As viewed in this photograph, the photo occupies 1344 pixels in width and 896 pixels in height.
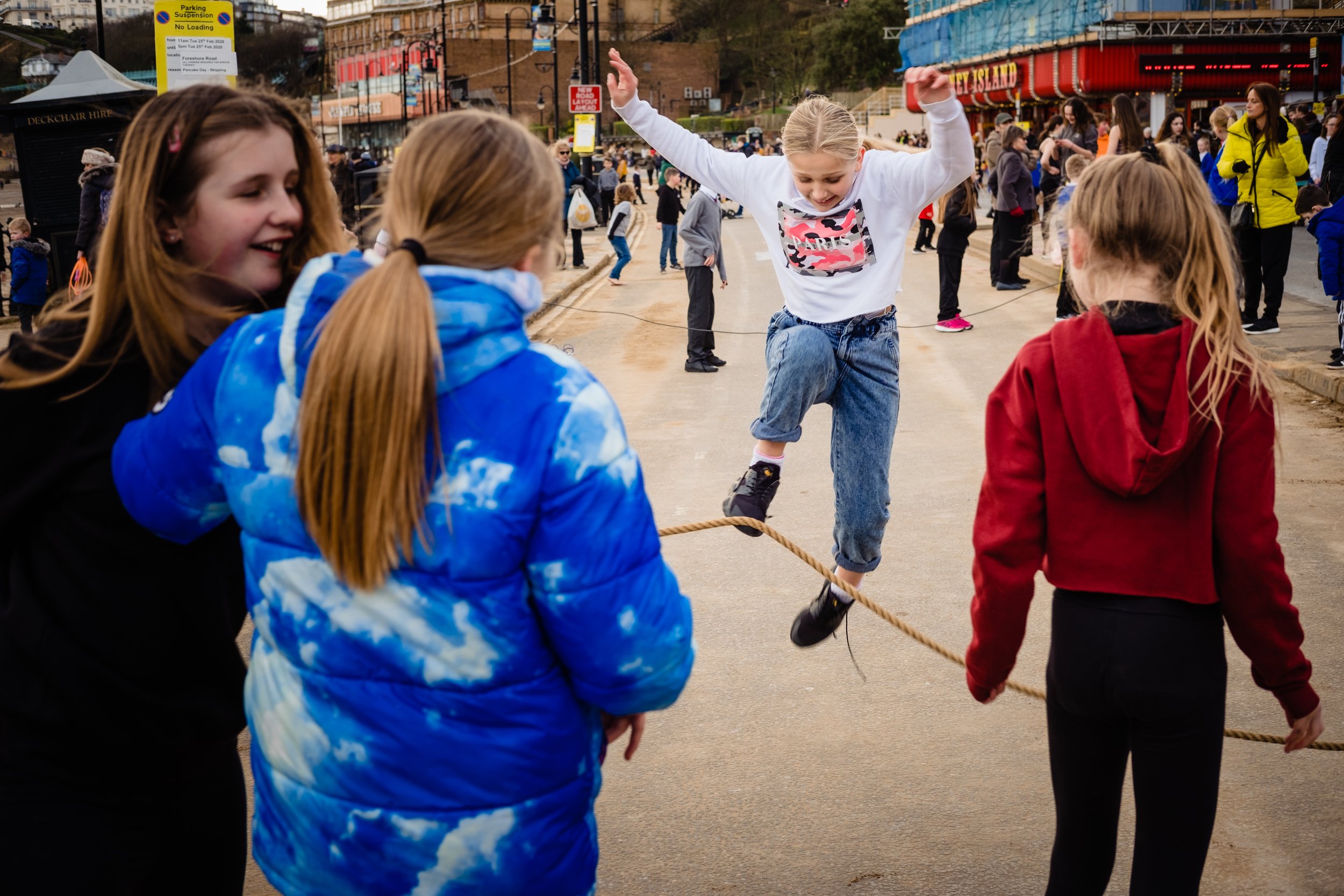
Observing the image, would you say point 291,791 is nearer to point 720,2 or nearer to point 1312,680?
point 1312,680

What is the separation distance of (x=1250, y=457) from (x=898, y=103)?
239ft

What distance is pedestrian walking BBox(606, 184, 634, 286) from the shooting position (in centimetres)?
1931

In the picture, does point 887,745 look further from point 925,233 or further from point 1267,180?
point 925,233

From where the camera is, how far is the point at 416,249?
5.61 ft

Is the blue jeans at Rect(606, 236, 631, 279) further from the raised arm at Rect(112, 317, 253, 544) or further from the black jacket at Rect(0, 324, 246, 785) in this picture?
the raised arm at Rect(112, 317, 253, 544)

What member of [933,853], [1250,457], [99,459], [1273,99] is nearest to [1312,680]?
[933,853]

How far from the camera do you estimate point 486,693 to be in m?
1.72

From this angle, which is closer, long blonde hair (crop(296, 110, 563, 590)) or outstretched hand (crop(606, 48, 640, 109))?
long blonde hair (crop(296, 110, 563, 590))

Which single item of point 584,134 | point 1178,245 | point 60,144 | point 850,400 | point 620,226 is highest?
point 584,134

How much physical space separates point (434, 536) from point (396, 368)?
0.80 feet

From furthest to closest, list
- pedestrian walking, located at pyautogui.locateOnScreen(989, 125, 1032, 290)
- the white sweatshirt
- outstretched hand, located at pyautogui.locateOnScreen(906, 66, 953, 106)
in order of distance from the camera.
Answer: pedestrian walking, located at pyautogui.locateOnScreen(989, 125, 1032, 290) → the white sweatshirt → outstretched hand, located at pyautogui.locateOnScreen(906, 66, 953, 106)

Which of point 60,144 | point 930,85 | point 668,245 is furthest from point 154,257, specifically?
point 668,245

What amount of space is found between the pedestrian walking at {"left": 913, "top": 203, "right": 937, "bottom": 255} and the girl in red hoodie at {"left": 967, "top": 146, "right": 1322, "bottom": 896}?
20.6 m

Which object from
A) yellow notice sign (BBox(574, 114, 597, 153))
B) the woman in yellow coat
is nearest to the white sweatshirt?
the woman in yellow coat
